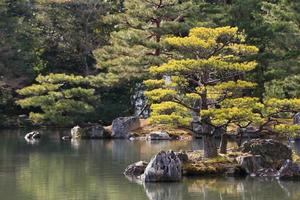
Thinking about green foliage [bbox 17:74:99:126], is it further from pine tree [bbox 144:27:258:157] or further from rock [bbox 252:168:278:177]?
rock [bbox 252:168:278:177]

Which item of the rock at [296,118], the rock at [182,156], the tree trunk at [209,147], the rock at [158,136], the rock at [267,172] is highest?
the rock at [296,118]

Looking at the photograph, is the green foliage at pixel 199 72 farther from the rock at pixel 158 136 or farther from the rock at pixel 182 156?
the rock at pixel 158 136

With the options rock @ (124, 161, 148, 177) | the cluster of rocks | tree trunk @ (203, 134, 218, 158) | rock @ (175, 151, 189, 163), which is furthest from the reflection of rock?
tree trunk @ (203, 134, 218, 158)

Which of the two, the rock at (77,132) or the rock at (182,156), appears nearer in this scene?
the rock at (182,156)


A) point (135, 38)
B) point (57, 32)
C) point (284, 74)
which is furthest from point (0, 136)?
point (284, 74)

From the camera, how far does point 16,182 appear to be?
16875 mm

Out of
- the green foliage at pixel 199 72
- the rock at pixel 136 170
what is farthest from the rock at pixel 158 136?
the rock at pixel 136 170

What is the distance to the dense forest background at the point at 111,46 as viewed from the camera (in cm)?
3300

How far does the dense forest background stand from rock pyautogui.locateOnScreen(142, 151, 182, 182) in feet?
50.3

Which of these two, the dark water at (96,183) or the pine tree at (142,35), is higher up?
the pine tree at (142,35)

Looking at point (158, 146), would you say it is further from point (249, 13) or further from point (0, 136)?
point (249, 13)

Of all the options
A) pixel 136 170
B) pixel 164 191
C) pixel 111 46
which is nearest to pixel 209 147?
pixel 136 170

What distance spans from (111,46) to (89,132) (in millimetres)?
5585

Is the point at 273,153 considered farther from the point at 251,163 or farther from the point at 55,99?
the point at 55,99
